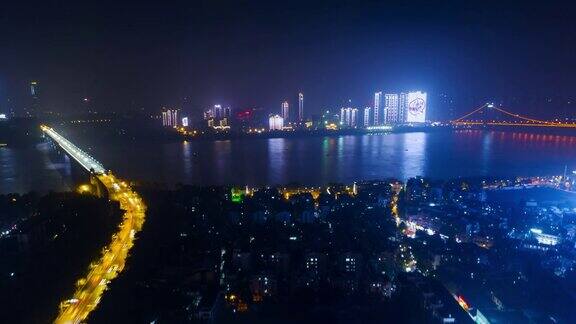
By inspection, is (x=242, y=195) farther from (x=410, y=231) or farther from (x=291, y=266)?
(x=291, y=266)

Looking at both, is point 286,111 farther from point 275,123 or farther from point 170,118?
point 170,118

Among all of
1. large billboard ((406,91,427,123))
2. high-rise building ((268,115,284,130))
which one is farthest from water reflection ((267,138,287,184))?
large billboard ((406,91,427,123))

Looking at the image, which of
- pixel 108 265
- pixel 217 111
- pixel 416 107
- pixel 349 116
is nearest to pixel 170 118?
pixel 217 111

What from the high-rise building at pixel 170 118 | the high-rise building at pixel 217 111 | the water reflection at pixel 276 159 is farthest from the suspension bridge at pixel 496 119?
the high-rise building at pixel 170 118

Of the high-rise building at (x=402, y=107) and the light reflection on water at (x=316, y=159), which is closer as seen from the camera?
the light reflection on water at (x=316, y=159)

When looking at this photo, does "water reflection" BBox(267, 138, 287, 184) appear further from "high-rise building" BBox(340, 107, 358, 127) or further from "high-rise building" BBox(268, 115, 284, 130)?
"high-rise building" BBox(340, 107, 358, 127)

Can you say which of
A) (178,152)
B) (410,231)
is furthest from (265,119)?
(410,231)

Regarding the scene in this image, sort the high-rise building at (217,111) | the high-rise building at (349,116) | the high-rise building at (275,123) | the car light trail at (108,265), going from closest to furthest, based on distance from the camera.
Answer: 1. the car light trail at (108,265)
2. the high-rise building at (275,123)
3. the high-rise building at (217,111)
4. the high-rise building at (349,116)

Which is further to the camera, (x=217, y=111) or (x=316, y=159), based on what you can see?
(x=217, y=111)

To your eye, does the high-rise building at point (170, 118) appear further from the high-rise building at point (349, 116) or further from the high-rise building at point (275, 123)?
the high-rise building at point (349, 116)
